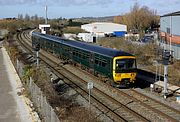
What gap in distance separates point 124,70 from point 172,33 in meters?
25.4

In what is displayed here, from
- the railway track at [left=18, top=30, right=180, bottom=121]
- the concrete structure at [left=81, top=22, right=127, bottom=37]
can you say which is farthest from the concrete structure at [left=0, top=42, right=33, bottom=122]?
the concrete structure at [left=81, top=22, right=127, bottom=37]

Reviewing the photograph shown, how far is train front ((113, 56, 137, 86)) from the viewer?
2294 centimetres

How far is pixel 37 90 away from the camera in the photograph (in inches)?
677

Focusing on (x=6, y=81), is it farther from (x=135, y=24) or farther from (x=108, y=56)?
(x=135, y=24)

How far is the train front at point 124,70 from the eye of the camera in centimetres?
2294

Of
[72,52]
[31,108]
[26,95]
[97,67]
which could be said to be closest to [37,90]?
[31,108]

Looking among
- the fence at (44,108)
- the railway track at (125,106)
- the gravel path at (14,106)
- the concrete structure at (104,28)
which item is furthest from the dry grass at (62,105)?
the concrete structure at (104,28)

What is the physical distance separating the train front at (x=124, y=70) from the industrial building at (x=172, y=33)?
18.5m

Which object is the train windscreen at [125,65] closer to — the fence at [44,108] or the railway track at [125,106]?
the railway track at [125,106]

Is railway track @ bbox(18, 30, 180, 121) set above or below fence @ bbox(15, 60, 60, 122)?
below

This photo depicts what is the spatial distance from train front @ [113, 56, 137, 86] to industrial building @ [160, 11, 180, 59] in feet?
60.8

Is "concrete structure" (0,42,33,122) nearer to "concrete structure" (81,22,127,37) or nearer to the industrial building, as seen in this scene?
the industrial building

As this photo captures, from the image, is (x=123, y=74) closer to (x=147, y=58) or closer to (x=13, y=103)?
(x=13, y=103)

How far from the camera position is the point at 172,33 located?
46.6 m
